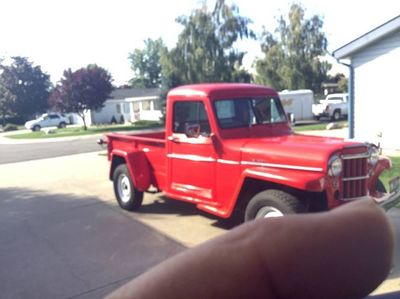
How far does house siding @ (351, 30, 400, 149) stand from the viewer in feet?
41.0

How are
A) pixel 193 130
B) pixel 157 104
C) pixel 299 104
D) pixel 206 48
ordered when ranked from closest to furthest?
pixel 193 130 < pixel 299 104 < pixel 206 48 < pixel 157 104

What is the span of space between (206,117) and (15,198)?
5.69 meters

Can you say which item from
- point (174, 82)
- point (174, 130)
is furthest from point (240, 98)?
point (174, 82)

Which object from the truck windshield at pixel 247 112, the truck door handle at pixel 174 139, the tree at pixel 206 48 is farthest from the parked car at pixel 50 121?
the truck windshield at pixel 247 112

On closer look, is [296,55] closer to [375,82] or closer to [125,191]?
[375,82]

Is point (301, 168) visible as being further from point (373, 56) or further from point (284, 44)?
point (284, 44)

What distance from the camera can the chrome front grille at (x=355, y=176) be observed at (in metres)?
5.10

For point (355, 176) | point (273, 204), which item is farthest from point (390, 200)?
point (273, 204)

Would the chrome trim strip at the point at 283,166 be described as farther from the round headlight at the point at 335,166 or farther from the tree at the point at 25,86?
the tree at the point at 25,86

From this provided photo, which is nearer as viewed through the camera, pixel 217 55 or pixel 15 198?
pixel 15 198

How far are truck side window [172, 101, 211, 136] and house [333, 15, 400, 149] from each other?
296 inches

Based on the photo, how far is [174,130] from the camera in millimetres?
6602

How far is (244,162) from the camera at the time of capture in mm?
5586

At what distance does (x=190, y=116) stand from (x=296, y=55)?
37954mm
